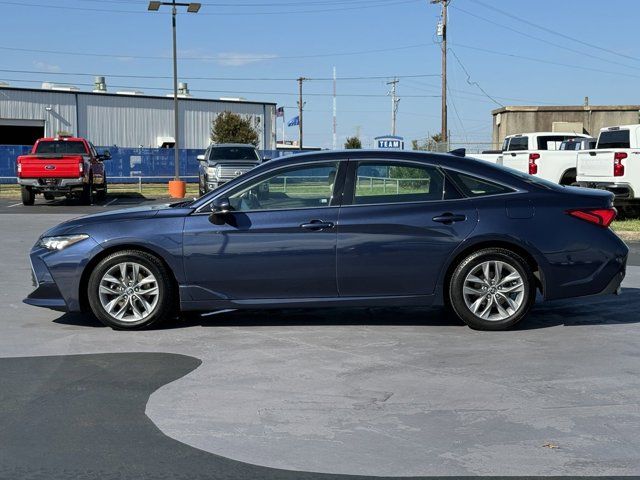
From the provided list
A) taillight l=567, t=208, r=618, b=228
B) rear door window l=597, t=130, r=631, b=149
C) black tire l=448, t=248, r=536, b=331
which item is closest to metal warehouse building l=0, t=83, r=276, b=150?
rear door window l=597, t=130, r=631, b=149

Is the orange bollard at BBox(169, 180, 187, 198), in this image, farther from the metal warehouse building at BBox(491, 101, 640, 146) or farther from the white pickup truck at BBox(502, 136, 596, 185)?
the metal warehouse building at BBox(491, 101, 640, 146)

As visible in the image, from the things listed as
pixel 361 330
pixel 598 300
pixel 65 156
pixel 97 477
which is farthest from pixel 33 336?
pixel 65 156

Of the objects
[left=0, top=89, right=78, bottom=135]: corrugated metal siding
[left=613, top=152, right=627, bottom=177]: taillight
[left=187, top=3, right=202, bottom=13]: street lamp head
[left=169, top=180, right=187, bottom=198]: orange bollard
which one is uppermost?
[left=187, top=3, right=202, bottom=13]: street lamp head

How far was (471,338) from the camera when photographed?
705 centimetres

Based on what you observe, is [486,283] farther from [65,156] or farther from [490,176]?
[65,156]

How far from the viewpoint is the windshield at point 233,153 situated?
27.2m

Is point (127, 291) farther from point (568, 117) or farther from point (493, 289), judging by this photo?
point (568, 117)

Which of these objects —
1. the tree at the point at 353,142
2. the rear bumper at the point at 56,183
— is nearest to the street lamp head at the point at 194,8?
the rear bumper at the point at 56,183

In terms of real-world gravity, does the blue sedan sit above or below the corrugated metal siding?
below

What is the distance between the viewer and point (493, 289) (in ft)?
23.8

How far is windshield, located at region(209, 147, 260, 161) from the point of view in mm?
27234

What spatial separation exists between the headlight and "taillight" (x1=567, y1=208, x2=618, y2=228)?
429 cm

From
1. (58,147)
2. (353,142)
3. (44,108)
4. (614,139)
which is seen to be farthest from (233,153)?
(353,142)

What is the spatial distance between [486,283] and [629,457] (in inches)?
120
